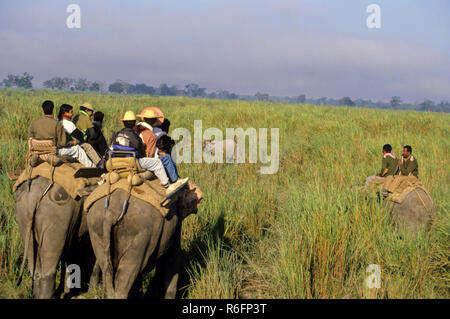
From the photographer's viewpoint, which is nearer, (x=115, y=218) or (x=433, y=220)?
(x=115, y=218)

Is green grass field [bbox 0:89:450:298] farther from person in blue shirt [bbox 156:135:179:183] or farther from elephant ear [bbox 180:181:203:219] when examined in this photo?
person in blue shirt [bbox 156:135:179:183]

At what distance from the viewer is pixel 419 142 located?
1140cm

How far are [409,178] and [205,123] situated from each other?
9205 mm

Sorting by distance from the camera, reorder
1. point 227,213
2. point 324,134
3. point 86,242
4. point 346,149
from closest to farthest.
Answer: point 86,242 → point 227,213 → point 346,149 → point 324,134

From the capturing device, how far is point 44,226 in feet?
12.5

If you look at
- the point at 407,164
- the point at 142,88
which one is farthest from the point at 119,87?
the point at 407,164

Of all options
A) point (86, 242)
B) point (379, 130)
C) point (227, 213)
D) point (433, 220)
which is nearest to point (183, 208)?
point (86, 242)

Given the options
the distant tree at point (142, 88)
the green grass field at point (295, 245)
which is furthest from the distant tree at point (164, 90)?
the green grass field at point (295, 245)

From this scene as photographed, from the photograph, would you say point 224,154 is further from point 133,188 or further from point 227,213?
point 133,188

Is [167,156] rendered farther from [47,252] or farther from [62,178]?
[47,252]

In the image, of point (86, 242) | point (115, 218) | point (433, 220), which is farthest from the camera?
point (433, 220)

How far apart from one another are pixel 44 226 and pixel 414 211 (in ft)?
15.7

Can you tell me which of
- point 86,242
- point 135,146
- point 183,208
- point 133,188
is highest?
point 135,146

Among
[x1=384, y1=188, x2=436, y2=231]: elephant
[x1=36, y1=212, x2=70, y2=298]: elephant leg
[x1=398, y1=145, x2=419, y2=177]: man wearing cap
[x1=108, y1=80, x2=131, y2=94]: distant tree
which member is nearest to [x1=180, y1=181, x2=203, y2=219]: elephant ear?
[x1=36, y1=212, x2=70, y2=298]: elephant leg
